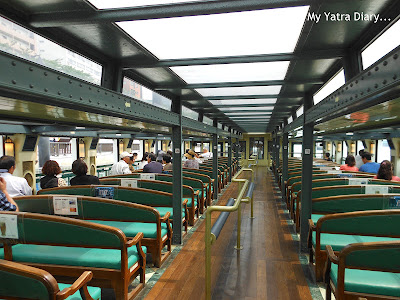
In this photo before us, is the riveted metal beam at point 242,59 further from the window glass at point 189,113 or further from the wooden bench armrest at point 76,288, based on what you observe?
the window glass at point 189,113

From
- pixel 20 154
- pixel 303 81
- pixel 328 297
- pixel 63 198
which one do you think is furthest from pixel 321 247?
pixel 20 154

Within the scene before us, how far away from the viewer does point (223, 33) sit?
1.96m

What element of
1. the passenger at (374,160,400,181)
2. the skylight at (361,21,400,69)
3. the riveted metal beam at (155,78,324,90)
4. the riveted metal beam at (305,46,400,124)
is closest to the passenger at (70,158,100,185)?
the riveted metal beam at (155,78,324,90)

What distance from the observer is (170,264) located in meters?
3.49

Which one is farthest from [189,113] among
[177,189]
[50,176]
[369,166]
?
[369,166]

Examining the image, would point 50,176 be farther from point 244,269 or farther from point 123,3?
point 123,3

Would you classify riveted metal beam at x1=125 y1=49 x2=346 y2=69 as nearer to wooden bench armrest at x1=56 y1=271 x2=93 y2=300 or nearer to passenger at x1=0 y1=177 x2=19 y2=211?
passenger at x1=0 y1=177 x2=19 y2=211

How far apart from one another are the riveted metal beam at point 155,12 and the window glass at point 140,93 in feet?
4.67

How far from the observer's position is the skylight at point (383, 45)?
175 cm

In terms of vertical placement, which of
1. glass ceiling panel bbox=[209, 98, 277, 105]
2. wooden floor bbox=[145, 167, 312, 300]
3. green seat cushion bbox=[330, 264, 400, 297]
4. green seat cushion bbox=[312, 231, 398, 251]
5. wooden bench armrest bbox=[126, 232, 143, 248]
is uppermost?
glass ceiling panel bbox=[209, 98, 277, 105]

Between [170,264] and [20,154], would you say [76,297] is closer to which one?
[170,264]

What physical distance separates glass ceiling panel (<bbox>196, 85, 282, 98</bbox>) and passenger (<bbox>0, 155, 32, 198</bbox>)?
284 centimetres

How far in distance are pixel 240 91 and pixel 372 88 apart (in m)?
2.97

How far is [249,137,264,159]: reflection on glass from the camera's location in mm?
19766
